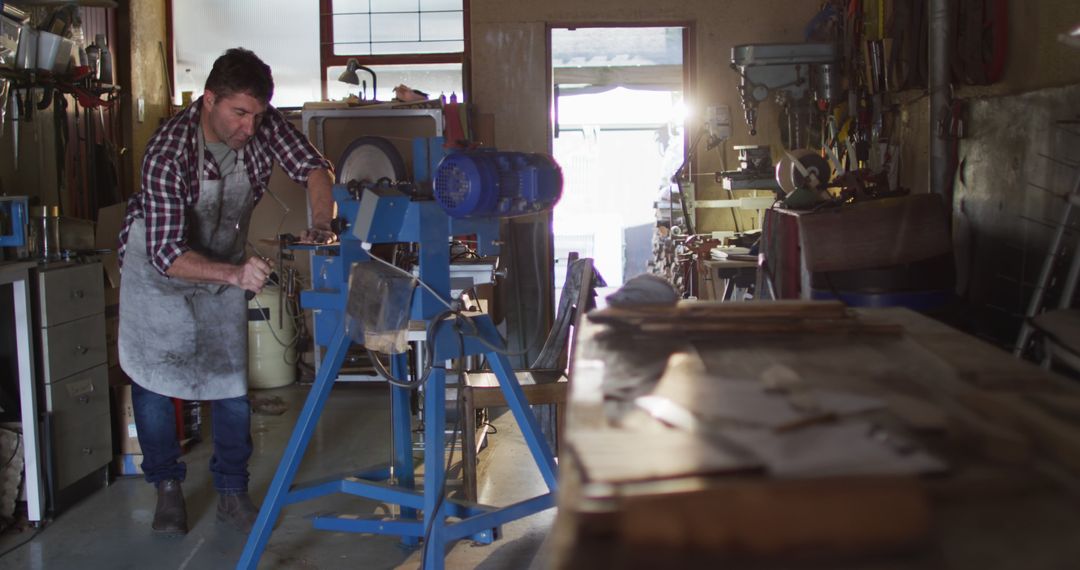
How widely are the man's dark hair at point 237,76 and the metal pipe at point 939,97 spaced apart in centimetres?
245

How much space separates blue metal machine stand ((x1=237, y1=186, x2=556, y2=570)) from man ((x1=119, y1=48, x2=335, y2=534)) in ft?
1.52

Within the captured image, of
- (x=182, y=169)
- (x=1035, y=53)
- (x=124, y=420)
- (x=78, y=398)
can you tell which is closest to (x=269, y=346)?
(x=124, y=420)

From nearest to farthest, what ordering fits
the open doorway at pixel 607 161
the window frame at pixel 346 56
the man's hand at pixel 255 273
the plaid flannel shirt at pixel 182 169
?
1. the man's hand at pixel 255 273
2. the plaid flannel shirt at pixel 182 169
3. the window frame at pixel 346 56
4. the open doorway at pixel 607 161

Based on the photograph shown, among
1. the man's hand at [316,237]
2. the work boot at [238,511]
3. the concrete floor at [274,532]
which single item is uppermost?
the man's hand at [316,237]

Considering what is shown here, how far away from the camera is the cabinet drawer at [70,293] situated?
3.42 metres

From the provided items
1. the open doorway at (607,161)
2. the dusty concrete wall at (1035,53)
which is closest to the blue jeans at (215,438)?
the dusty concrete wall at (1035,53)

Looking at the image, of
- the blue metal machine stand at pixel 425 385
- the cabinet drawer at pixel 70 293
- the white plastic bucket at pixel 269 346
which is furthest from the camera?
the white plastic bucket at pixel 269 346

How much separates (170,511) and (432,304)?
139 cm

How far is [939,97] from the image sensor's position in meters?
3.82

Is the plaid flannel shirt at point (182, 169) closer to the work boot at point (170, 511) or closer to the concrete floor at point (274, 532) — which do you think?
the work boot at point (170, 511)

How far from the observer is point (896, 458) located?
79 cm

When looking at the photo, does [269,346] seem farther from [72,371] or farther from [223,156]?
[223,156]

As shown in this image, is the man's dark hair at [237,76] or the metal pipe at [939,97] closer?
the man's dark hair at [237,76]

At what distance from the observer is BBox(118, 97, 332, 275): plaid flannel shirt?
290 centimetres
